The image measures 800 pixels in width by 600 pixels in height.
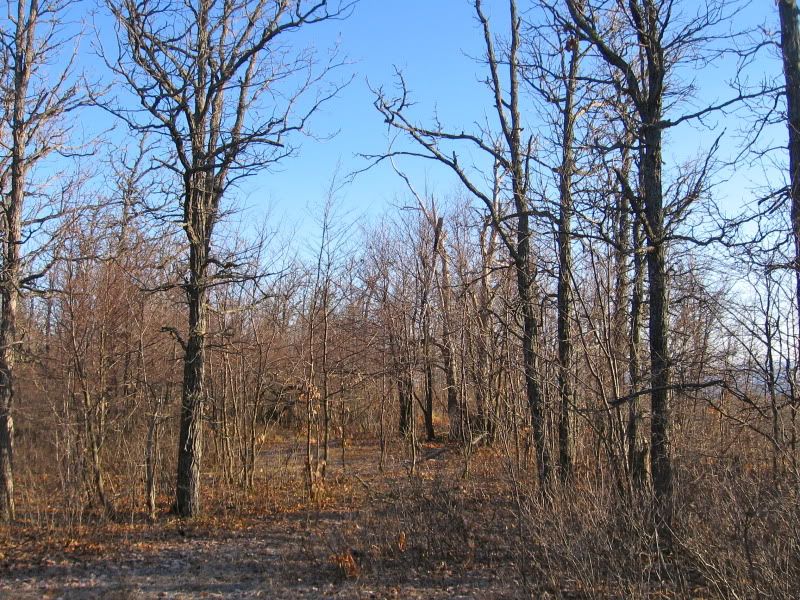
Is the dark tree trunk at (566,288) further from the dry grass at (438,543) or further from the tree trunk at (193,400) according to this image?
the tree trunk at (193,400)

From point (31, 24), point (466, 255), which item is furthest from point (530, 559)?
A: point (466, 255)

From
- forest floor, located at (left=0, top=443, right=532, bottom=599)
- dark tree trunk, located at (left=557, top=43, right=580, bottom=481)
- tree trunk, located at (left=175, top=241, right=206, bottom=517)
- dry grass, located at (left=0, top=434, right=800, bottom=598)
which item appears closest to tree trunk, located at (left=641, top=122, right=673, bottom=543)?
dry grass, located at (left=0, top=434, right=800, bottom=598)

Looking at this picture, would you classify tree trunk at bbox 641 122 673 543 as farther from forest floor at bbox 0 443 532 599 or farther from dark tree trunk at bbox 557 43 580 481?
forest floor at bbox 0 443 532 599

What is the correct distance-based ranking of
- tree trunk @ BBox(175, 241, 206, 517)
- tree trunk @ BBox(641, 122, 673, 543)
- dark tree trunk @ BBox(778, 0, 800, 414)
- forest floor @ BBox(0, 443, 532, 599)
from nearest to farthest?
dark tree trunk @ BBox(778, 0, 800, 414) < tree trunk @ BBox(641, 122, 673, 543) < forest floor @ BBox(0, 443, 532, 599) < tree trunk @ BBox(175, 241, 206, 517)

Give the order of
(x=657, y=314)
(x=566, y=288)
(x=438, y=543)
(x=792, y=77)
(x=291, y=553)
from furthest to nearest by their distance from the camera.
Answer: (x=566, y=288) → (x=291, y=553) → (x=438, y=543) → (x=657, y=314) → (x=792, y=77)

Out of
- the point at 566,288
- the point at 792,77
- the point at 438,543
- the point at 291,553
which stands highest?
the point at 792,77

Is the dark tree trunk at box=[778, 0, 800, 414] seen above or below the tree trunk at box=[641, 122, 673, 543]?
above

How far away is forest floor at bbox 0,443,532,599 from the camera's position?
7.07 metres

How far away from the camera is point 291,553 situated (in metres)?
8.30

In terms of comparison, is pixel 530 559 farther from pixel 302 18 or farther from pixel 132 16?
pixel 132 16

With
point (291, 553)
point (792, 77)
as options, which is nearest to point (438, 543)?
point (291, 553)

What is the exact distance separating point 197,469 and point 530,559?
5449 mm

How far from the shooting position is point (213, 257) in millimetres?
10469

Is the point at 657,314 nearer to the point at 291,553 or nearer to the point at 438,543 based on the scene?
the point at 438,543
